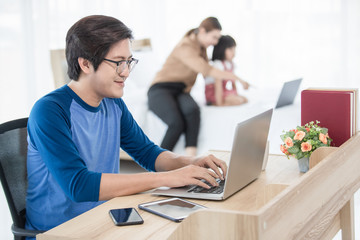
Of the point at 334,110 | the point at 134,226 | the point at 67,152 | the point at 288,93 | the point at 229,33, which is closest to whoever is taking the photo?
the point at 134,226

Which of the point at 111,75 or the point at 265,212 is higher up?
the point at 111,75

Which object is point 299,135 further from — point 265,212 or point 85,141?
point 265,212

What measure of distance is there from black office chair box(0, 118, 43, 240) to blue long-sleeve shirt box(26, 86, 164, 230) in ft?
0.10

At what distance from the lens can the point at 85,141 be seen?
1.58m

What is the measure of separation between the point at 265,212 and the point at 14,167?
3.05 feet

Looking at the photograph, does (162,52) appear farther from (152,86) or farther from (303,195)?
(303,195)

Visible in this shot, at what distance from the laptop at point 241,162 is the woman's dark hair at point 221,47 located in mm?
2492

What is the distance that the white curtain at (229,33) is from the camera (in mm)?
3355

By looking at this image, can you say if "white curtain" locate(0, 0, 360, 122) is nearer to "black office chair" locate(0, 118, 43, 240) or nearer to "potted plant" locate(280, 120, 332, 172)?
"black office chair" locate(0, 118, 43, 240)

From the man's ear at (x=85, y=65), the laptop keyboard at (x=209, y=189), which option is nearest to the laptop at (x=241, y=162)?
the laptop keyboard at (x=209, y=189)

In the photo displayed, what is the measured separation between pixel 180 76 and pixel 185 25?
2.95 feet

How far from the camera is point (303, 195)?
45.9 inches

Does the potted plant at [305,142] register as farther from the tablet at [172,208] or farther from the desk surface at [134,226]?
the tablet at [172,208]

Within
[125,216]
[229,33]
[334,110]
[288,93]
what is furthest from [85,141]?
[229,33]
